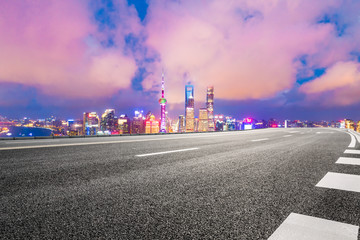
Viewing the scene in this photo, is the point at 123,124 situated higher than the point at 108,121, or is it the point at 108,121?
the point at 108,121

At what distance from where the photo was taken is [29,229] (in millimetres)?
1342

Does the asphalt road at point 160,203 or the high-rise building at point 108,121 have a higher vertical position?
the high-rise building at point 108,121

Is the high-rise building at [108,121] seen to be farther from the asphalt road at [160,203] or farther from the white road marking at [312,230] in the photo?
the white road marking at [312,230]

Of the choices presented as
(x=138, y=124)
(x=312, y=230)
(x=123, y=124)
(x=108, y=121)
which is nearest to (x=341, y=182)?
(x=312, y=230)

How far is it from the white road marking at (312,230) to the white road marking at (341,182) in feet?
4.04

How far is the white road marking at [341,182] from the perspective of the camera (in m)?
2.50

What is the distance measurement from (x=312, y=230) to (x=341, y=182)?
6.12ft

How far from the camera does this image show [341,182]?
2715mm

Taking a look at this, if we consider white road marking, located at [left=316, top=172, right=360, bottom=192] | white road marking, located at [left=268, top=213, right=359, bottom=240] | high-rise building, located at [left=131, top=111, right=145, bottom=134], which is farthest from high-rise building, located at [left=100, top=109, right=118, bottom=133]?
white road marking, located at [left=268, top=213, right=359, bottom=240]

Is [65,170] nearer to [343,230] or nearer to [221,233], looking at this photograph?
[221,233]

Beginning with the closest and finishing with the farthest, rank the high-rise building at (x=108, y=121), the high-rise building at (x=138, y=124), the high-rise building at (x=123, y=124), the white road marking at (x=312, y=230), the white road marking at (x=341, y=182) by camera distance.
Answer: the white road marking at (x=312, y=230) → the white road marking at (x=341, y=182) → the high-rise building at (x=138, y=124) → the high-rise building at (x=123, y=124) → the high-rise building at (x=108, y=121)

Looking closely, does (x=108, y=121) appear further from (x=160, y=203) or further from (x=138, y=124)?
(x=160, y=203)

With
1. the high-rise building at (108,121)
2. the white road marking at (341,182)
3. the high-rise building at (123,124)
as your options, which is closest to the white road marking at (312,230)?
the white road marking at (341,182)

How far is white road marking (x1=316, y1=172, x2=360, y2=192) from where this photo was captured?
2.50 m
